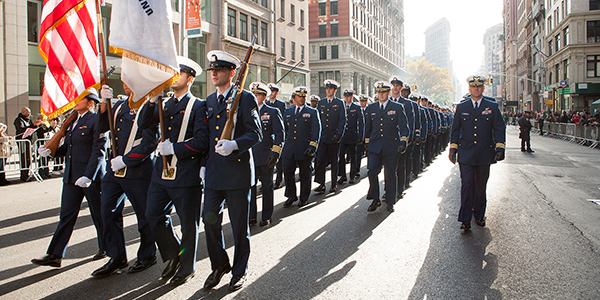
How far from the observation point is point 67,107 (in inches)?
196

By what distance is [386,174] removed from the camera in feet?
24.7

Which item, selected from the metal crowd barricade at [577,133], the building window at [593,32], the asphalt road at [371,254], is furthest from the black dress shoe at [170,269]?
the building window at [593,32]

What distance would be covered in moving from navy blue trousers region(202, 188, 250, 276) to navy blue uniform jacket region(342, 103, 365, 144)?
305 inches

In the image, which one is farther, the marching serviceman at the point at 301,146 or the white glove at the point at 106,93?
the marching serviceman at the point at 301,146

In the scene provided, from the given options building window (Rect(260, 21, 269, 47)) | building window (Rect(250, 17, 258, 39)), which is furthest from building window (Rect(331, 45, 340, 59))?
building window (Rect(250, 17, 258, 39))

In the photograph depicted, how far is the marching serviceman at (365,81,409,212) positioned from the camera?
24.5 ft

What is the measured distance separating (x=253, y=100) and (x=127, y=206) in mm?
4921

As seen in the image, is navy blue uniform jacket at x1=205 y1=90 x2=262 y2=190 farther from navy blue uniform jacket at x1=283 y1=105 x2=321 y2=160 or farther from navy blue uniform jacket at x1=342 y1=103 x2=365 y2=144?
navy blue uniform jacket at x1=342 y1=103 x2=365 y2=144

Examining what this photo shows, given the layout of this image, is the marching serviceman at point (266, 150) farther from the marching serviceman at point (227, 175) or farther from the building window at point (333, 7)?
the building window at point (333, 7)

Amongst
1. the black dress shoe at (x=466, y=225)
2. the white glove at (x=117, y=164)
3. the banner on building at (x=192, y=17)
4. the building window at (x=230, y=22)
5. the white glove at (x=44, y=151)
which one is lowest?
the black dress shoe at (x=466, y=225)

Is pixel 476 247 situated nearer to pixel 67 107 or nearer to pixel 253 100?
pixel 253 100

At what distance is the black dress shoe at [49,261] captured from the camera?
15.0 feet

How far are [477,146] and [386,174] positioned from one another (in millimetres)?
1663

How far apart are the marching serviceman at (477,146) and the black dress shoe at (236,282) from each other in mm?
3482
